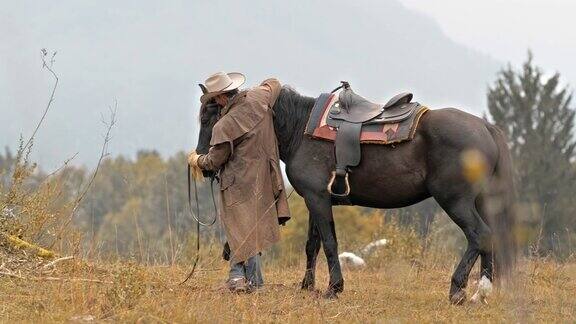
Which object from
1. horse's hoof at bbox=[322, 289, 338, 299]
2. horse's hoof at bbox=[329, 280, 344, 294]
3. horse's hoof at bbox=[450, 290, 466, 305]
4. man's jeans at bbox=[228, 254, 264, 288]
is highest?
man's jeans at bbox=[228, 254, 264, 288]

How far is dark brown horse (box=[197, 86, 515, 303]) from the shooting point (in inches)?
288

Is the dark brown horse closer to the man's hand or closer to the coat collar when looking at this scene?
the coat collar

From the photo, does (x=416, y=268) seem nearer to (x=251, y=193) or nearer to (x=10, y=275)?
(x=251, y=193)

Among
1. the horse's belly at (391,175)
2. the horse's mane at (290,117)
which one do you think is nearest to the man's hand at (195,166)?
the horse's mane at (290,117)

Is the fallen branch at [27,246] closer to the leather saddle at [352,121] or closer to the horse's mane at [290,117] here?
the horse's mane at [290,117]

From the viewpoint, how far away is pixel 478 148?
7.28 metres

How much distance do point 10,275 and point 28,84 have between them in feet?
5.73

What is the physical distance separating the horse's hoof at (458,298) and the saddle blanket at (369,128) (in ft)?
4.55

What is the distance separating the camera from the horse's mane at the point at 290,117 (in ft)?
26.7

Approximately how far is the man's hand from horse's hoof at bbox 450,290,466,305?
2.59 meters

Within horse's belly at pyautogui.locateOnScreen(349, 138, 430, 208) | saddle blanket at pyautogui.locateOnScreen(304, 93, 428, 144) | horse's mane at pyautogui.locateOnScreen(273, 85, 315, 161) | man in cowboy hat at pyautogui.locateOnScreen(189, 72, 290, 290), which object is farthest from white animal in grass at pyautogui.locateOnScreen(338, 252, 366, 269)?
saddle blanket at pyautogui.locateOnScreen(304, 93, 428, 144)

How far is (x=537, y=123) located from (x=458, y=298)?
123 feet

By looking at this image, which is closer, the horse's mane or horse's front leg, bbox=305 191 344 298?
horse's front leg, bbox=305 191 344 298

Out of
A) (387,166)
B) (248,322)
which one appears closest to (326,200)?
(387,166)
